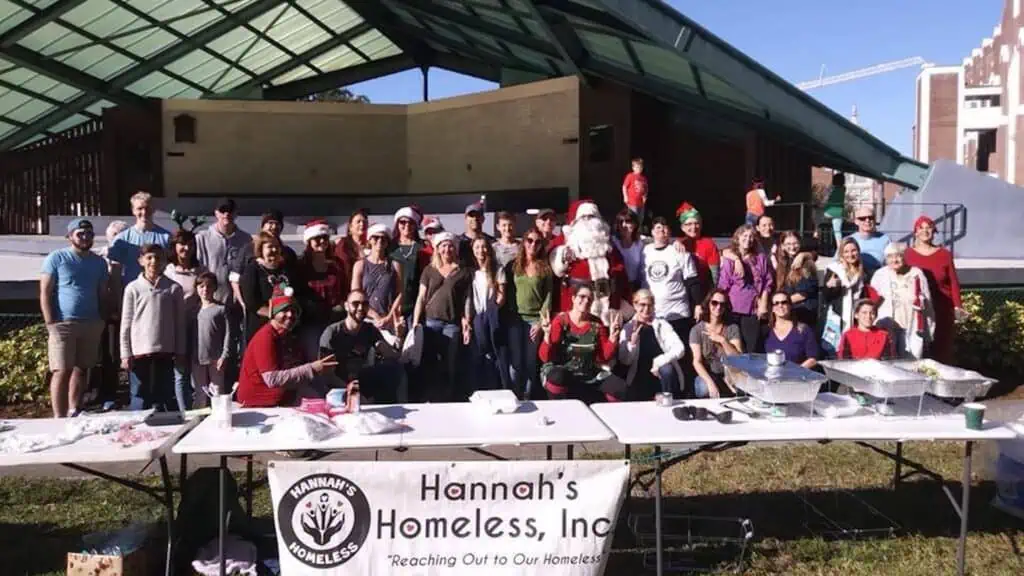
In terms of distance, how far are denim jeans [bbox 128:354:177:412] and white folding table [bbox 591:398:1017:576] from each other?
12.0ft

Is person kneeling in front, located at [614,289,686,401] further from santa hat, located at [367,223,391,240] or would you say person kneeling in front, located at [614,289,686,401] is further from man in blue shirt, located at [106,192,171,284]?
man in blue shirt, located at [106,192,171,284]

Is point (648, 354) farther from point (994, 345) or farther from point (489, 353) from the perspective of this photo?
point (994, 345)

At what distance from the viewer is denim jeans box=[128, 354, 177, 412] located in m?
6.29

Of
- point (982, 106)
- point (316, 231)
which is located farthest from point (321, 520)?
point (982, 106)

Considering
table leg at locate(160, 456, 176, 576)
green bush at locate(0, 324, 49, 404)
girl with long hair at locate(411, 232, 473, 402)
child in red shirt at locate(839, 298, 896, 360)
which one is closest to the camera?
table leg at locate(160, 456, 176, 576)

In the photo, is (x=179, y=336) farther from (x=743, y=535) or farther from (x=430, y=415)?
(x=743, y=535)

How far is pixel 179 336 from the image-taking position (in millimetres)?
6270

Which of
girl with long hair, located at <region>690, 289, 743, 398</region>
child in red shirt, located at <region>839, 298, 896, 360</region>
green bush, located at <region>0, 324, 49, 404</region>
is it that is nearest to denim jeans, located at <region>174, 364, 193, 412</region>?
green bush, located at <region>0, 324, 49, 404</region>

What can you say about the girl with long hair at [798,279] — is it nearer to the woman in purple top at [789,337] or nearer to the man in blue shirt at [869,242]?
the woman in purple top at [789,337]

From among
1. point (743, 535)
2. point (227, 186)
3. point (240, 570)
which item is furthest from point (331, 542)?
point (227, 186)

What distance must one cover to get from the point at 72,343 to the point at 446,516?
401cm

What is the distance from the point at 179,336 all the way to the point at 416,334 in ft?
5.92

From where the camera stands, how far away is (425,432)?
13.1 feet

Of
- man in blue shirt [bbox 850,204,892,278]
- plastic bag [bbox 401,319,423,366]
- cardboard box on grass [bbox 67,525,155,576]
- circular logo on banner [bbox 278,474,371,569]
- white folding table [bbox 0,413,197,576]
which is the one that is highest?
man in blue shirt [bbox 850,204,892,278]
